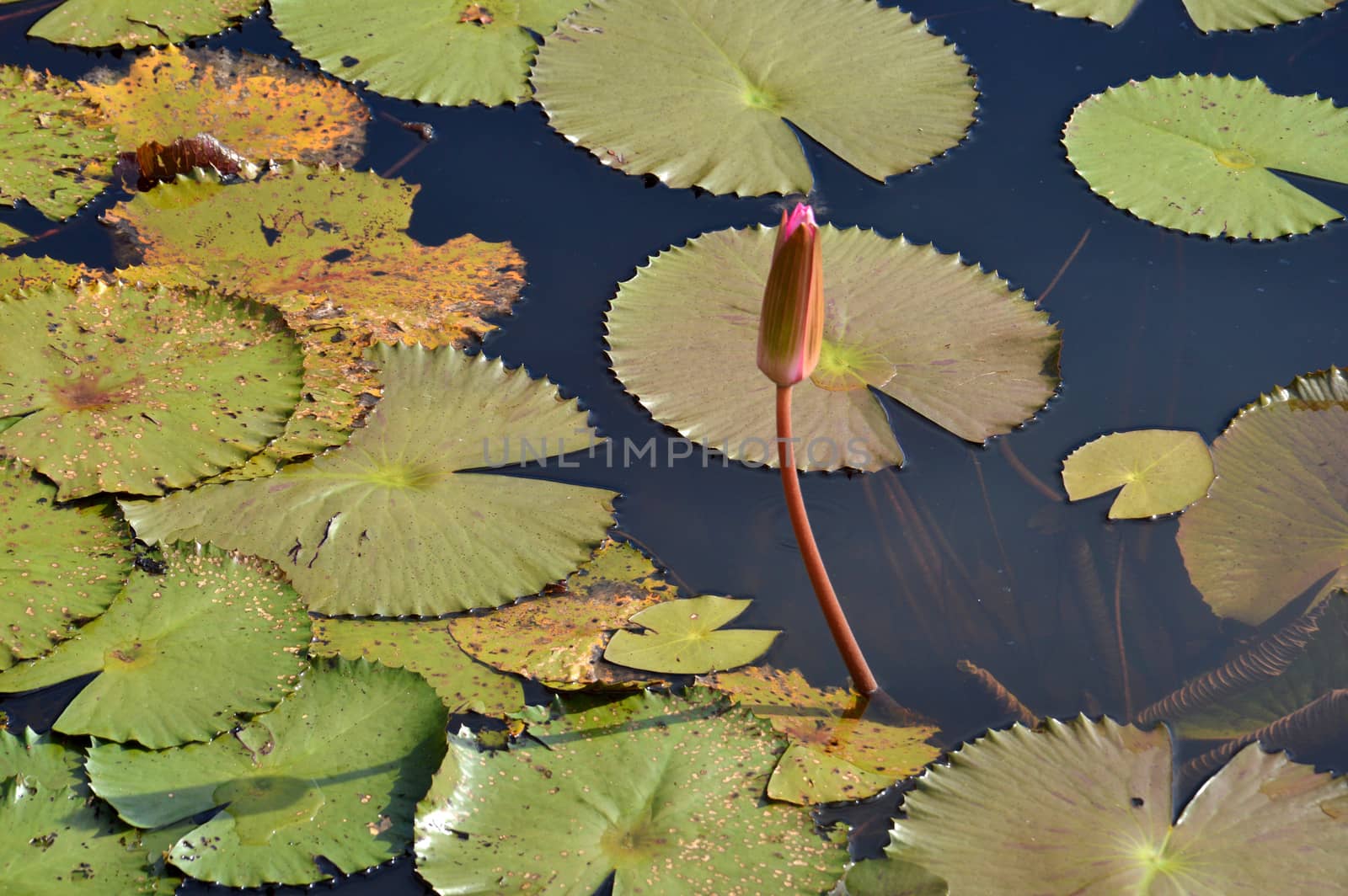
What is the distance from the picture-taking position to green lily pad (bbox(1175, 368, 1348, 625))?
234 cm

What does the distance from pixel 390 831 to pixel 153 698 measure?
1.58 ft

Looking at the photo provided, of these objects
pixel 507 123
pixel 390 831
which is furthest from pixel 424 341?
pixel 390 831

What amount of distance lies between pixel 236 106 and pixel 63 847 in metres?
2.26

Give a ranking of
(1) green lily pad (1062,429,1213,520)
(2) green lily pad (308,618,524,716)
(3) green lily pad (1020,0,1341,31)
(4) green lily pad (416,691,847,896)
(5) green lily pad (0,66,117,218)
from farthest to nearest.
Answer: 1. (3) green lily pad (1020,0,1341,31)
2. (5) green lily pad (0,66,117,218)
3. (1) green lily pad (1062,429,1213,520)
4. (2) green lily pad (308,618,524,716)
5. (4) green lily pad (416,691,847,896)

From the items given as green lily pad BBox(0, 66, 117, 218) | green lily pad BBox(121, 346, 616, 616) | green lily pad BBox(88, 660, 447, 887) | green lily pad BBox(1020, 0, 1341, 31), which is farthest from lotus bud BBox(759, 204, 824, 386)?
green lily pad BBox(1020, 0, 1341, 31)

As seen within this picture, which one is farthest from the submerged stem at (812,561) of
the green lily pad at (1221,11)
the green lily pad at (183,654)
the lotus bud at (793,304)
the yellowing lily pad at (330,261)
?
the green lily pad at (1221,11)

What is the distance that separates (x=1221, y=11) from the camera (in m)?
3.75

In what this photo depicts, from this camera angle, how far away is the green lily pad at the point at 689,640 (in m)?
2.14

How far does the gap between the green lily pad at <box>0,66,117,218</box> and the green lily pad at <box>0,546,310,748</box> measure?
52.9 inches

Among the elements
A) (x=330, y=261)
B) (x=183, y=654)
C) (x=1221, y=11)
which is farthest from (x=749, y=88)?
(x=183, y=654)

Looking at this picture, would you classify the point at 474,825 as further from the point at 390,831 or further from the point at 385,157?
the point at 385,157

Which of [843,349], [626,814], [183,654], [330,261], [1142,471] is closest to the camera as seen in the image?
[626,814]

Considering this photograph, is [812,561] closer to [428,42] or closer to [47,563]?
[47,563]

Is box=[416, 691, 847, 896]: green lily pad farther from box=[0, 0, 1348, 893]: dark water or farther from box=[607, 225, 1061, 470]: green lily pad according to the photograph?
box=[607, 225, 1061, 470]: green lily pad
